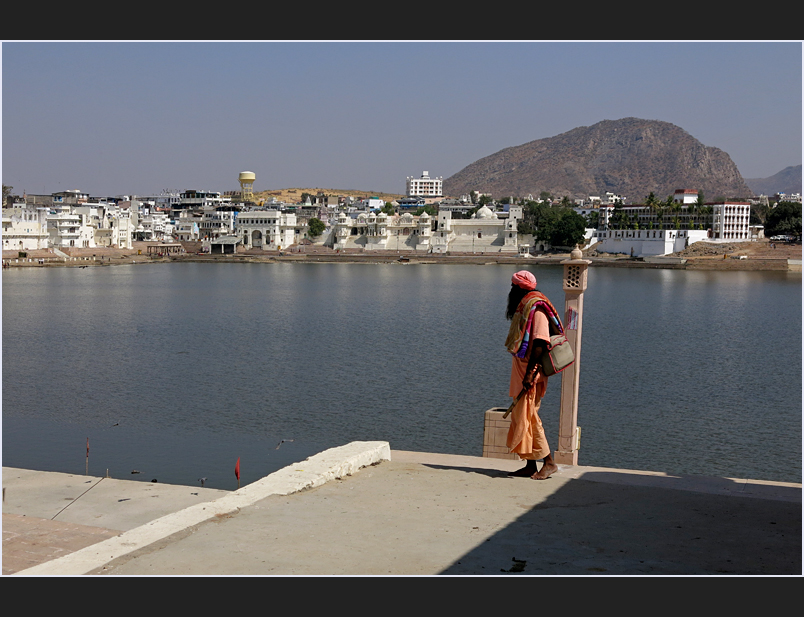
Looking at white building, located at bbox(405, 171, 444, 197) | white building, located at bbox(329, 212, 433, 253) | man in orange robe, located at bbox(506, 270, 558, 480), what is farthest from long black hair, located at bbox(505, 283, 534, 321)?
white building, located at bbox(405, 171, 444, 197)

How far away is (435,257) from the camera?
7138cm

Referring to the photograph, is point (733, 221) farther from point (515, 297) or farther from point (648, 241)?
point (515, 297)

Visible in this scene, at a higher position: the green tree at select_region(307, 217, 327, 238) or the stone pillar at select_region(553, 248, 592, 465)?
the green tree at select_region(307, 217, 327, 238)

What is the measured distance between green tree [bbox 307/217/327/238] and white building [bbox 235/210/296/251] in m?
2.38

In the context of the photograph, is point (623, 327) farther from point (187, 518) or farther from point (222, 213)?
point (222, 213)

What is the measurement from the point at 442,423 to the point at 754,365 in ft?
31.7

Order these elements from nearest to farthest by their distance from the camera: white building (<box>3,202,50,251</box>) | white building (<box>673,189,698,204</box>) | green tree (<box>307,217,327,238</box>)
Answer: white building (<box>3,202,50,251</box>) → white building (<box>673,189,698,204</box>) → green tree (<box>307,217,327,238</box>)

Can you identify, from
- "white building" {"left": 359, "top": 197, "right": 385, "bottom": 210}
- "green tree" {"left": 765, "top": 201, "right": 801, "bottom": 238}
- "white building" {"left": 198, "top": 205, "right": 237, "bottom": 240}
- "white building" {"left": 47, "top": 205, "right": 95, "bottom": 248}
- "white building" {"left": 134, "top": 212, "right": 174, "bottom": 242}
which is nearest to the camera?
"white building" {"left": 47, "top": 205, "right": 95, "bottom": 248}

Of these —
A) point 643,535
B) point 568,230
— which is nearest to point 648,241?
point 568,230

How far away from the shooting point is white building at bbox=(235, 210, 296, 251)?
7381 cm

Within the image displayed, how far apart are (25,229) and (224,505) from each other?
62.9m

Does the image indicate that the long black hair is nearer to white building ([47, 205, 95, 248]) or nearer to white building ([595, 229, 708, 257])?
white building ([595, 229, 708, 257])

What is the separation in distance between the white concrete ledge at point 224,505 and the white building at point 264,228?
6954cm

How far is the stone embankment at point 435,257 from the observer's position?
5891 cm
